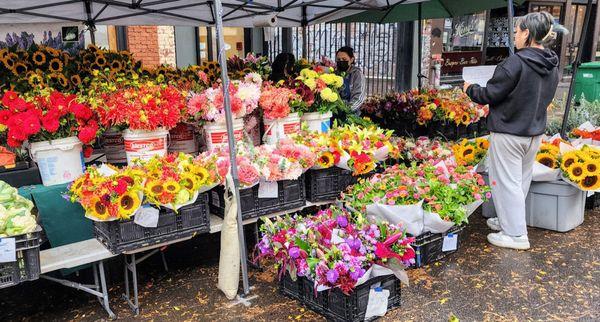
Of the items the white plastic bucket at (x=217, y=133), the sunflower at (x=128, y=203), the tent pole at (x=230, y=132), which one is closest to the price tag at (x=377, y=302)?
the tent pole at (x=230, y=132)

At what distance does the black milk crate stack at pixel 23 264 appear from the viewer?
310cm

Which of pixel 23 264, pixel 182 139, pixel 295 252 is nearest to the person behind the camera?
pixel 23 264

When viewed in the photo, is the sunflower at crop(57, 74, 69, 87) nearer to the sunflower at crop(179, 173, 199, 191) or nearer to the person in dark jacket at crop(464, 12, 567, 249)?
the sunflower at crop(179, 173, 199, 191)

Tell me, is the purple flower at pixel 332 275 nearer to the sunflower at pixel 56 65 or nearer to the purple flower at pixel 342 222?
the purple flower at pixel 342 222

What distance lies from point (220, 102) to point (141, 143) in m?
0.71

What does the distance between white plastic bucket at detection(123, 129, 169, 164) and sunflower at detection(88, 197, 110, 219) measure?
72 cm

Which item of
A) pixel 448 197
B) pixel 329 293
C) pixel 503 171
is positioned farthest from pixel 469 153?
pixel 329 293

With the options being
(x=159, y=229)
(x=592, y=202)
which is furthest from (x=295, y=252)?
(x=592, y=202)

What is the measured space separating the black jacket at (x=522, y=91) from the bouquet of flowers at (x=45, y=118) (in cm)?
325

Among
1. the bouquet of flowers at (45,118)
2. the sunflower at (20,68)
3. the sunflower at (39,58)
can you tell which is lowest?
the bouquet of flowers at (45,118)

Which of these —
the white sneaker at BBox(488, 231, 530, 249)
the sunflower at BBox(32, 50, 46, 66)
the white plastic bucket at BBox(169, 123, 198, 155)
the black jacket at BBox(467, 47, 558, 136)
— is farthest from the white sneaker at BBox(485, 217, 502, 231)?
the sunflower at BBox(32, 50, 46, 66)

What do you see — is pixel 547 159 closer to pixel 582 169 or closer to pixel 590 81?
pixel 582 169

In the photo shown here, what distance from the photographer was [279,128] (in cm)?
475

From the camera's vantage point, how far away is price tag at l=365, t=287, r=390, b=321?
3.41 m
